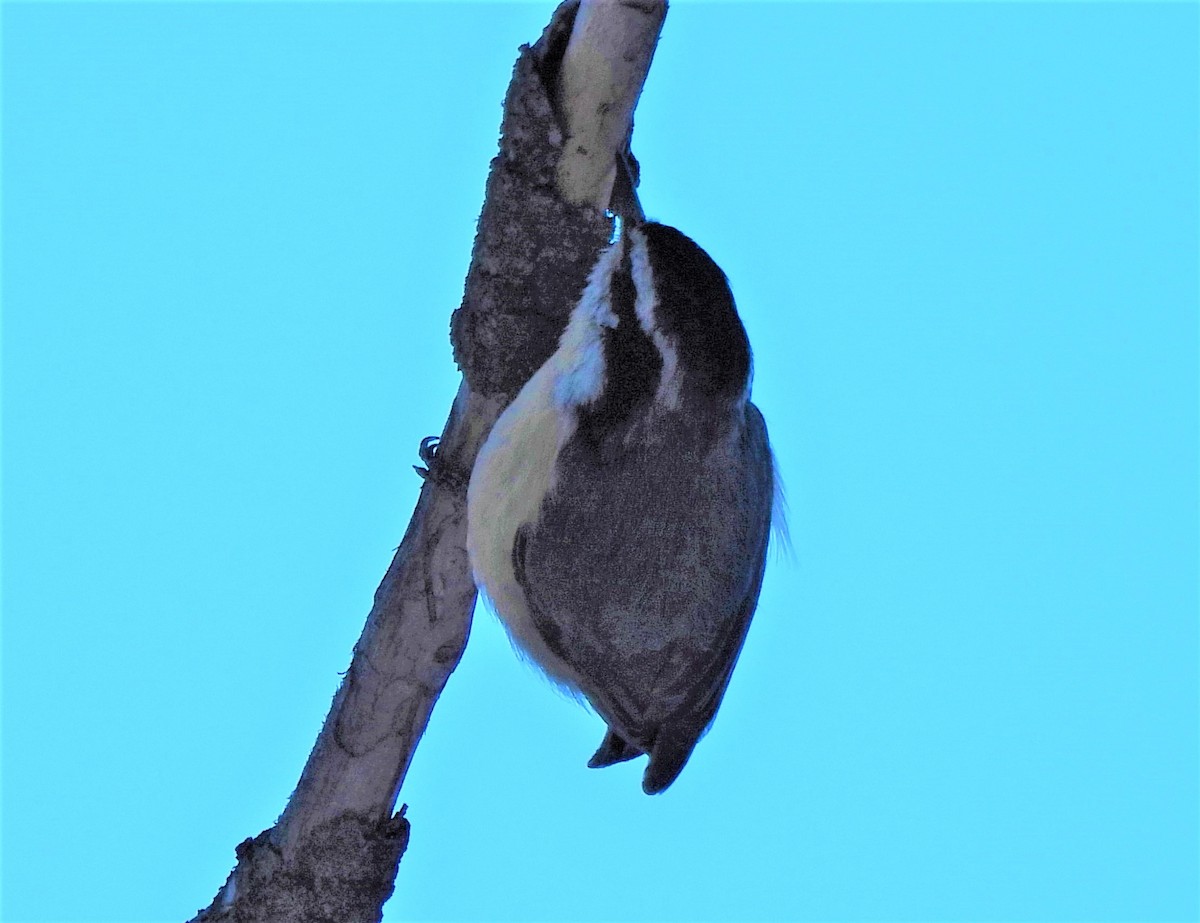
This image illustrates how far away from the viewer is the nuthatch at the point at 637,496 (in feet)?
7.06

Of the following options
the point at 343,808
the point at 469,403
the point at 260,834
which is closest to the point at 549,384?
the point at 469,403

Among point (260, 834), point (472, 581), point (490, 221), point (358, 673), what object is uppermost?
point (490, 221)

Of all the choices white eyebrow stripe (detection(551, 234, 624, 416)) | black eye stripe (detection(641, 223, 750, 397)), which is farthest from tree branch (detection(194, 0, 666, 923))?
black eye stripe (detection(641, 223, 750, 397))

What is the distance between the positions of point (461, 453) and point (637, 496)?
0.30 meters

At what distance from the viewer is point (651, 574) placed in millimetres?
2230

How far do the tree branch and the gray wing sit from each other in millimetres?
173

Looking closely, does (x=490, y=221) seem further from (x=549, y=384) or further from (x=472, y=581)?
(x=472, y=581)

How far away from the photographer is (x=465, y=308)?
2.19 meters

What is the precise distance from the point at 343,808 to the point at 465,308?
36.0 inches

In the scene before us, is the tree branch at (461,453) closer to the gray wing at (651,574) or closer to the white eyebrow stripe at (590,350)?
the white eyebrow stripe at (590,350)

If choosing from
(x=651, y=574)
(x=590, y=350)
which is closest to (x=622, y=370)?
(x=590, y=350)

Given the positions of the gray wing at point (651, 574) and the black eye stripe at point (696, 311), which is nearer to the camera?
the black eye stripe at point (696, 311)

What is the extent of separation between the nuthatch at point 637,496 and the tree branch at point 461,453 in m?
0.07

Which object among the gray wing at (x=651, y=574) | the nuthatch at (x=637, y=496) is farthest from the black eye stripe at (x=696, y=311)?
the gray wing at (x=651, y=574)
